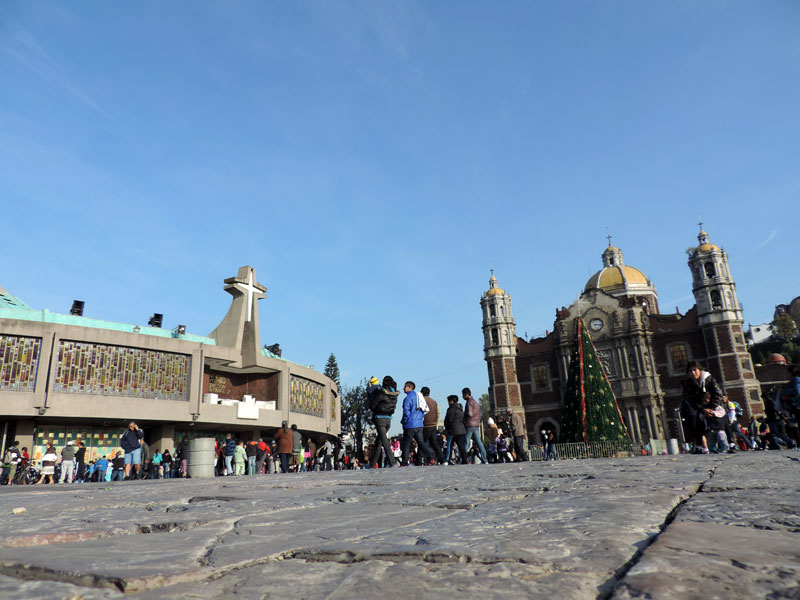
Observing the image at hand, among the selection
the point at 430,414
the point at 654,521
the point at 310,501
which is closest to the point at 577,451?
the point at 430,414

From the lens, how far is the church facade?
42969 millimetres

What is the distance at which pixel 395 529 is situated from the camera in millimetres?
2238

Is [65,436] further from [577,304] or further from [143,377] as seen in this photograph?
[577,304]

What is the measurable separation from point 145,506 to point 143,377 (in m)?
26.1

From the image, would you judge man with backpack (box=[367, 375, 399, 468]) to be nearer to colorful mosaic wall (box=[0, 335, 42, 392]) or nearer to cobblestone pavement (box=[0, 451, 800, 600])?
cobblestone pavement (box=[0, 451, 800, 600])

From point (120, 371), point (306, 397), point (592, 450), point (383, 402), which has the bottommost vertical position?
point (592, 450)

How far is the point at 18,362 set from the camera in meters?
24.8

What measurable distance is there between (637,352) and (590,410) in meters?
28.6

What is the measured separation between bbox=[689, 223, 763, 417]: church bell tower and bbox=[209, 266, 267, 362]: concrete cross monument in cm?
3212

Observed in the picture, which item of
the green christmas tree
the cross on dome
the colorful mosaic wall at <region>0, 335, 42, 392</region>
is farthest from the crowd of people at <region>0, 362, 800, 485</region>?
the cross on dome

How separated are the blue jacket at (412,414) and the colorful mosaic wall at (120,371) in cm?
2016

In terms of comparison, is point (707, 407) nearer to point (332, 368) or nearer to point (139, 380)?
point (139, 380)

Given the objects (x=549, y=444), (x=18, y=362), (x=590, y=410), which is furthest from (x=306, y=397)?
(x=590, y=410)

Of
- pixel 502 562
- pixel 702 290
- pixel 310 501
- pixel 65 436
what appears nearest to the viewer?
pixel 502 562
